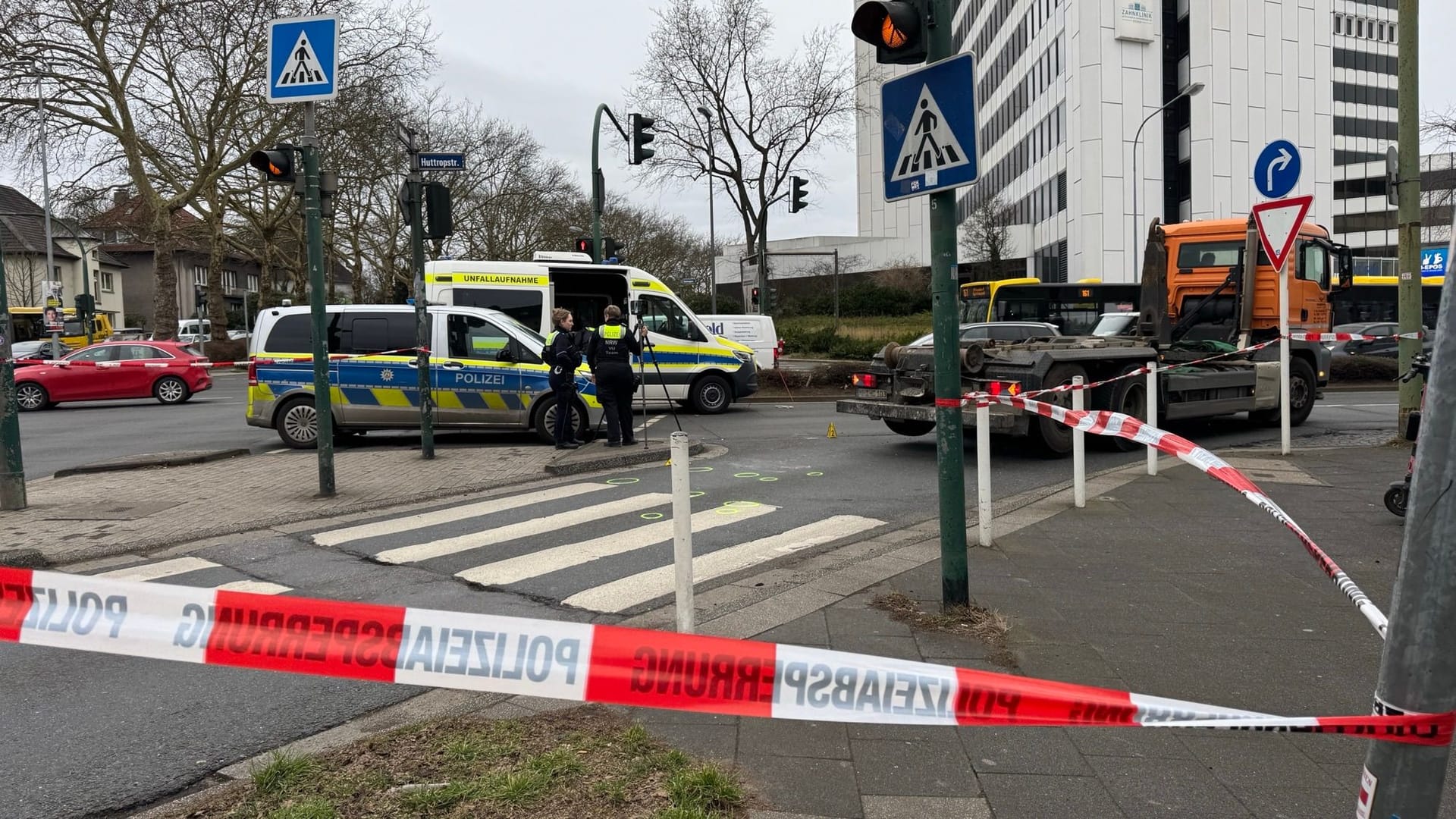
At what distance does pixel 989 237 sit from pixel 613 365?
1813 inches

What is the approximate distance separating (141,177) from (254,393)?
28272 mm

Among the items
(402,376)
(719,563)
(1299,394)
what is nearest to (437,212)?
(402,376)

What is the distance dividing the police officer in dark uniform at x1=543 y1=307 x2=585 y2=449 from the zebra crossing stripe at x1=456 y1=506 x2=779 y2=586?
4287 millimetres

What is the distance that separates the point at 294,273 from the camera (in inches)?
1778

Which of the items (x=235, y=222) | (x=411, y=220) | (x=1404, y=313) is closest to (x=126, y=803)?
(x=411, y=220)

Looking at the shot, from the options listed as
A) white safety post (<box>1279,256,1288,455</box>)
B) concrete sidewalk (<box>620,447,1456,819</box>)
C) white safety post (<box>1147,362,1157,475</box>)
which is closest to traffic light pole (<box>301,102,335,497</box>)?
concrete sidewalk (<box>620,447,1456,819</box>)

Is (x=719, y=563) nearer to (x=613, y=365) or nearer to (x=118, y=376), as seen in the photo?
(x=613, y=365)

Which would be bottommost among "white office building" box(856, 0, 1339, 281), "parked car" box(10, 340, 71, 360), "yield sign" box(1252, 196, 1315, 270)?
"parked car" box(10, 340, 71, 360)

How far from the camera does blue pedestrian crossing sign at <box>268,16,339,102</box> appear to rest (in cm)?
857

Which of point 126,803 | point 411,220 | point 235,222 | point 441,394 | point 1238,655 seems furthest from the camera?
point 235,222

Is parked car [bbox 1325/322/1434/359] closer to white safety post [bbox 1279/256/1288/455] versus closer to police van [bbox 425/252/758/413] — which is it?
police van [bbox 425/252/758/413]

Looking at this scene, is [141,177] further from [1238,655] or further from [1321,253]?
[1238,655]

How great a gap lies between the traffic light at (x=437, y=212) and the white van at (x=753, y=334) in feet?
42.0

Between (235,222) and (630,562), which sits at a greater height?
(235,222)
